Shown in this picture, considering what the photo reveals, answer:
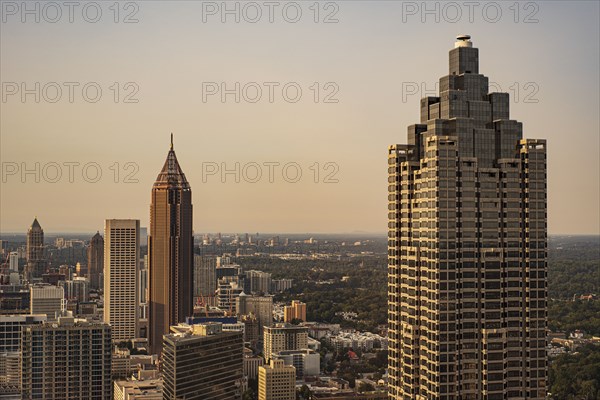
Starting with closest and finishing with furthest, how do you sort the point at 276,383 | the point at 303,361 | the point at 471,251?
1. the point at 471,251
2. the point at 276,383
3. the point at 303,361

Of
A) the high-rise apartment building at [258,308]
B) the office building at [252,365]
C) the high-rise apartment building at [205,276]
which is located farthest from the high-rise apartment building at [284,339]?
the high-rise apartment building at [205,276]

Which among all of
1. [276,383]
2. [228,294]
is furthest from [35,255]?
[276,383]

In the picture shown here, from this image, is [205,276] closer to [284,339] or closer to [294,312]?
[294,312]

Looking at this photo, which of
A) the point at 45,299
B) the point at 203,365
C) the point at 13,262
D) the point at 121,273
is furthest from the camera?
the point at 121,273

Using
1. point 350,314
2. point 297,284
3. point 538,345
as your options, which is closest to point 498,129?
point 538,345

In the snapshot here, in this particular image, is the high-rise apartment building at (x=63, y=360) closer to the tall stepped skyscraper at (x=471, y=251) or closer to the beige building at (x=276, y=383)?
the beige building at (x=276, y=383)

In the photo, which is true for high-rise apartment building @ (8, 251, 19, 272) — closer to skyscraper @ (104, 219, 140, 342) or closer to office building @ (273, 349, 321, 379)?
skyscraper @ (104, 219, 140, 342)
